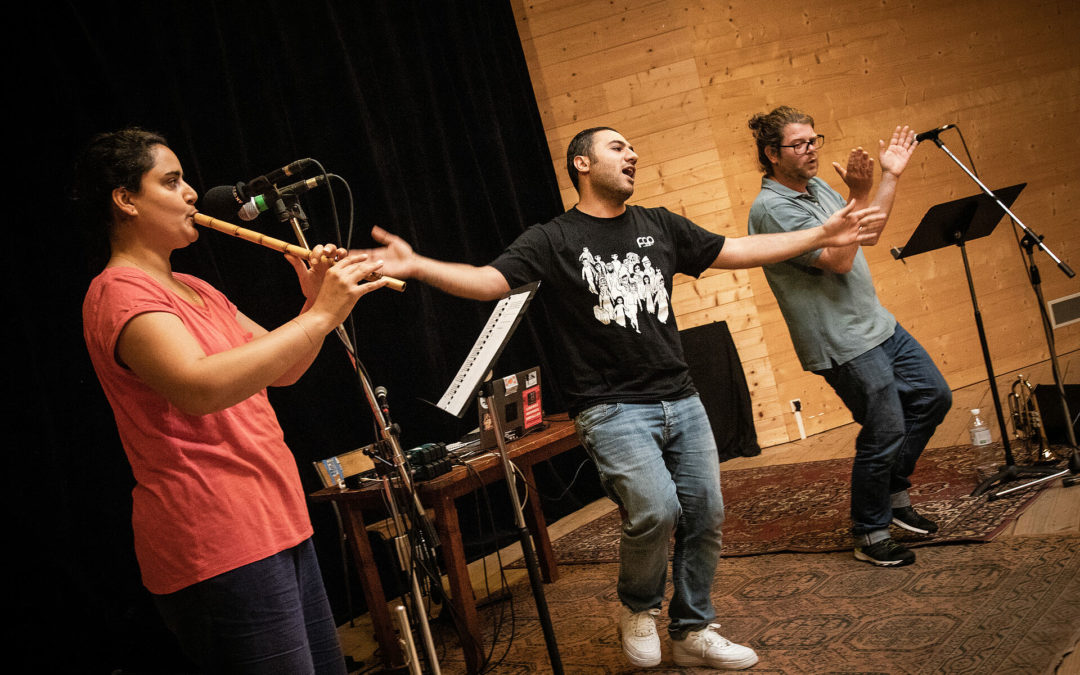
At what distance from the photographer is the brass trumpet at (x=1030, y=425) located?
394 centimetres

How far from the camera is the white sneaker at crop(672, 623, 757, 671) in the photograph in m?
2.62

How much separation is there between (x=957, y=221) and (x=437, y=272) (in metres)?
2.65

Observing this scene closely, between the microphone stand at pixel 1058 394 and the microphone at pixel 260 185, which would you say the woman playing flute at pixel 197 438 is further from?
the microphone stand at pixel 1058 394

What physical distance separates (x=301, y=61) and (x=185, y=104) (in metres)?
0.89

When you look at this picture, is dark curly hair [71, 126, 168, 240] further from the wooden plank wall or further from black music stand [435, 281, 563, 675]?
the wooden plank wall

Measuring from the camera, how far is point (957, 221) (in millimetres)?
3689

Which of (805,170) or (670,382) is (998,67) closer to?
(805,170)

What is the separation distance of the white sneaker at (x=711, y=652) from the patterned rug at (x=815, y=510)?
108cm

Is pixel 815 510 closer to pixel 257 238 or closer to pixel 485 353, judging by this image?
pixel 485 353

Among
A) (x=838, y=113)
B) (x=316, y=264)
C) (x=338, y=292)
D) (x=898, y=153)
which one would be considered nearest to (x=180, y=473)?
(x=338, y=292)

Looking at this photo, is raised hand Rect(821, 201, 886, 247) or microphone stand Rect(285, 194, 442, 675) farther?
raised hand Rect(821, 201, 886, 247)

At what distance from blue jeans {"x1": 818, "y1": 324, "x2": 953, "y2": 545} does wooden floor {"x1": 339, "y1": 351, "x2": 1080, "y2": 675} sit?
19.1 inches

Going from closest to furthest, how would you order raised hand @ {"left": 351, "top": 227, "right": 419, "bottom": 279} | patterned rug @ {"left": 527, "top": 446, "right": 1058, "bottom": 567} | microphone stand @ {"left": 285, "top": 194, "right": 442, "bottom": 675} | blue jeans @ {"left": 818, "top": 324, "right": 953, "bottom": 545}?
microphone stand @ {"left": 285, "top": 194, "right": 442, "bottom": 675}
raised hand @ {"left": 351, "top": 227, "right": 419, "bottom": 279}
blue jeans @ {"left": 818, "top": 324, "right": 953, "bottom": 545}
patterned rug @ {"left": 527, "top": 446, "right": 1058, "bottom": 567}

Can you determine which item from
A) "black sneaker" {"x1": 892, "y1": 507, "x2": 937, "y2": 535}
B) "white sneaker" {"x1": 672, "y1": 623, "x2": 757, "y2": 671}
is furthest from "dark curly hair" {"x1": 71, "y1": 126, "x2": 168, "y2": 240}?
"black sneaker" {"x1": 892, "y1": 507, "x2": 937, "y2": 535}
